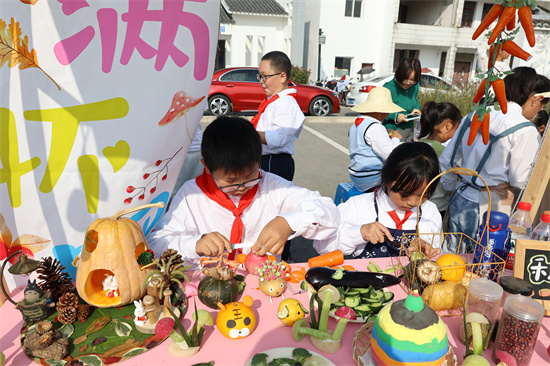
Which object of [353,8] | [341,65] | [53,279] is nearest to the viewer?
[53,279]

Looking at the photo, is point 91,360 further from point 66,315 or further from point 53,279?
point 53,279

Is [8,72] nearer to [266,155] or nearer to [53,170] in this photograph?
[53,170]

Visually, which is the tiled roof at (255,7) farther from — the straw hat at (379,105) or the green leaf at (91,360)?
the green leaf at (91,360)

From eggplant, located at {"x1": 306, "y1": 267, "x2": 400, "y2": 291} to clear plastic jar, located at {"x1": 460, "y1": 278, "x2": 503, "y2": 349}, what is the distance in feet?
0.99

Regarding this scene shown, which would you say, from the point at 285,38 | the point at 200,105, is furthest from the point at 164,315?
the point at 285,38

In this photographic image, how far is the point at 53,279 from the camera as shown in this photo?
→ 124 cm

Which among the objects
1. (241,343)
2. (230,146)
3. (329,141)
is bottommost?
(329,141)

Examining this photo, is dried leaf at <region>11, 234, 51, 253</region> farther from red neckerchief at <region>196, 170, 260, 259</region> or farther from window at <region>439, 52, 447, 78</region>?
window at <region>439, 52, 447, 78</region>

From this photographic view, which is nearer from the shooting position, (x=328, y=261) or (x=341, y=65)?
(x=328, y=261)

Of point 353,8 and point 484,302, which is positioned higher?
point 353,8

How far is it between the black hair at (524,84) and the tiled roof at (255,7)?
1666 centimetres

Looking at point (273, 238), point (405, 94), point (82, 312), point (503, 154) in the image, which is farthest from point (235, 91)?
point (82, 312)

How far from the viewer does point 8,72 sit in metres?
1.15

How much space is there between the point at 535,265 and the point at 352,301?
75 cm
